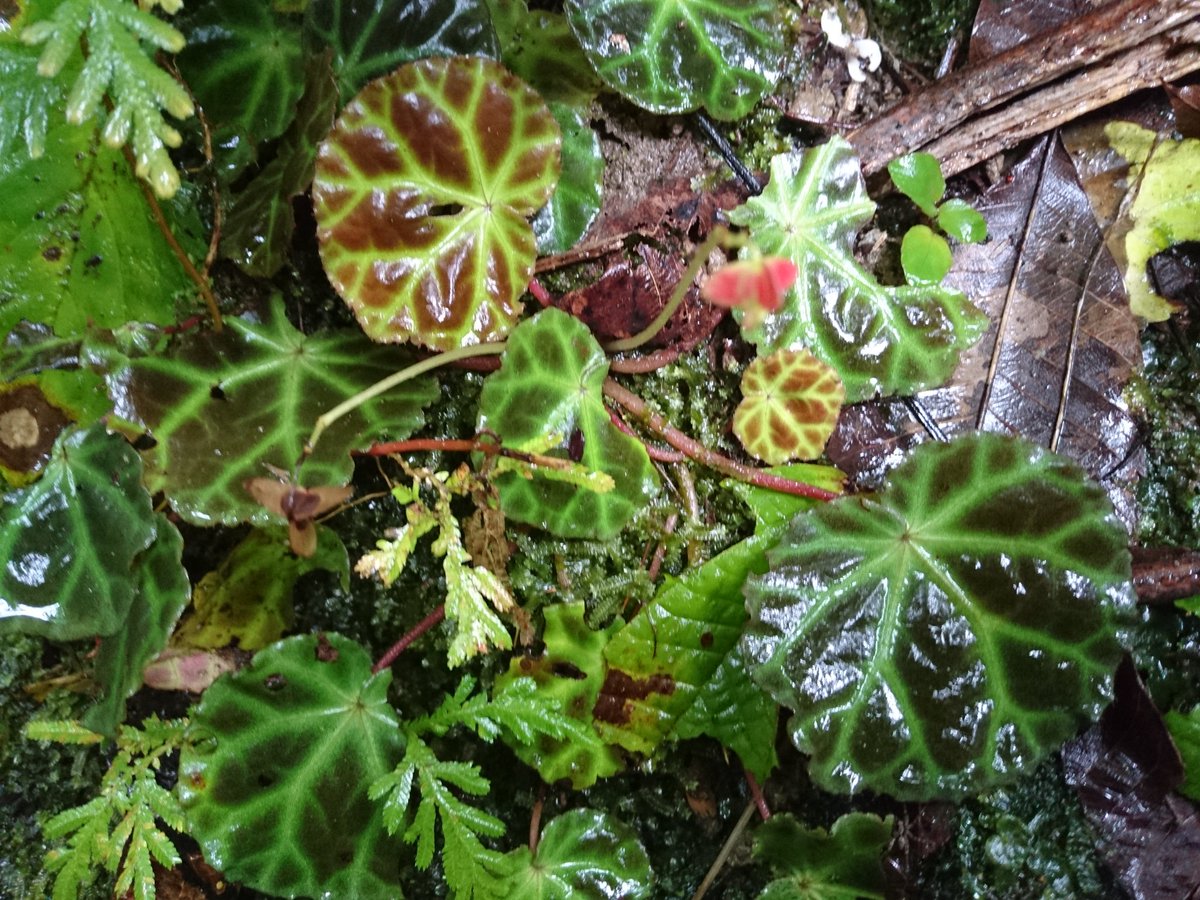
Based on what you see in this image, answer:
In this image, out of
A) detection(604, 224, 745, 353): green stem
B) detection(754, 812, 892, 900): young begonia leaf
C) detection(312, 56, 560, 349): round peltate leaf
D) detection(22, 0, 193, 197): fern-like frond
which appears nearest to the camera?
detection(604, 224, 745, 353): green stem

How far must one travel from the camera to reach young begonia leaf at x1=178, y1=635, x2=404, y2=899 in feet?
5.12

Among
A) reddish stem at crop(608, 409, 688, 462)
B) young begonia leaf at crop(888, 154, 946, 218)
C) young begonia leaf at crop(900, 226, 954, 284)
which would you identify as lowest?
reddish stem at crop(608, 409, 688, 462)

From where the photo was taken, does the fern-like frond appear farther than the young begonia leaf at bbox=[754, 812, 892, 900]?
No

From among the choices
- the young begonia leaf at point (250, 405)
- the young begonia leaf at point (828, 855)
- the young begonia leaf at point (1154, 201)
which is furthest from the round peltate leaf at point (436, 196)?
the young begonia leaf at point (1154, 201)

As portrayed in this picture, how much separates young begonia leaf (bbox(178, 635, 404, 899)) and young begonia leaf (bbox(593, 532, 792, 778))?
0.43 m

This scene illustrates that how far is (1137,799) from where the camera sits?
5.66 feet

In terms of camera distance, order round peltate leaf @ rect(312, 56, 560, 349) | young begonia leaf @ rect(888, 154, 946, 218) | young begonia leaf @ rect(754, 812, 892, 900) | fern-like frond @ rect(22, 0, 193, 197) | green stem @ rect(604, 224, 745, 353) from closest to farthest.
A: green stem @ rect(604, 224, 745, 353), fern-like frond @ rect(22, 0, 193, 197), round peltate leaf @ rect(312, 56, 560, 349), young begonia leaf @ rect(754, 812, 892, 900), young begonia leaf @ rect(888, 154, 946, 218)

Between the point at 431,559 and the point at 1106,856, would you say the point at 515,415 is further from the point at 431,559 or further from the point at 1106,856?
the point at 1106,856

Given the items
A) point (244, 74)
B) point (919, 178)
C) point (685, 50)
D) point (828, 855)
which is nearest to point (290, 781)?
point (828, 855)

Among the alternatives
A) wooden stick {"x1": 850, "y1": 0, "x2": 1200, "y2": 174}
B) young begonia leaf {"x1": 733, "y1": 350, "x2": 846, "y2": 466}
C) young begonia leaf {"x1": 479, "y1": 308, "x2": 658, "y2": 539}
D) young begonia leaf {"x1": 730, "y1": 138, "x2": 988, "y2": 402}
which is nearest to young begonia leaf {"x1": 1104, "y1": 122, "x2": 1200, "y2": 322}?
wooden stick {"x1": 850, "y1": 0, "x2": 1200, "y2": 174}

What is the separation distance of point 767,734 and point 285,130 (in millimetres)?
1522

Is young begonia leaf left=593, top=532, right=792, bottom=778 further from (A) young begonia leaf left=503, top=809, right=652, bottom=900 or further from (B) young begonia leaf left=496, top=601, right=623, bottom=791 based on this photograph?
(A) young begonia leaf left=503, top=809, right=652, bottom=900

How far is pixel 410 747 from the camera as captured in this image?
1574 millimetres

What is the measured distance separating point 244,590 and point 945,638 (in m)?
1.37
